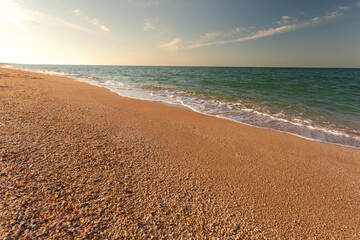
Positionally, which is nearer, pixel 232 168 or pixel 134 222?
pixel 134 222

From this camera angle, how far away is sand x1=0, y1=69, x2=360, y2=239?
1961 millimetres

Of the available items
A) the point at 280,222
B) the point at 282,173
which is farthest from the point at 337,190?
the point at 280,222

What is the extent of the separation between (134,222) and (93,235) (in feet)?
1.52

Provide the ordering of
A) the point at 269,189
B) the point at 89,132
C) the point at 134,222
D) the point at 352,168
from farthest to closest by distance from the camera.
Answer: the point at 89,132
the point at 352,168
the point at 269,189
the point at 134,222

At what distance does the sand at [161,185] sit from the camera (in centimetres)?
196

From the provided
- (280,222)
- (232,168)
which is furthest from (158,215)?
(232,168)

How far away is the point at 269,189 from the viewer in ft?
9.79

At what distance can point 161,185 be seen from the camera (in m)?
2.72

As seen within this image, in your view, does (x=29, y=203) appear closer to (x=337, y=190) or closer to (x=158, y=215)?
(x=158, y=215)

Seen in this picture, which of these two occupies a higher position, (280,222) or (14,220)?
(14,220)

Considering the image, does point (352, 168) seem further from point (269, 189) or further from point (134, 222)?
point (134, 222)

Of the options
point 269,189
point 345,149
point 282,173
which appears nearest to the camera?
point 269,189

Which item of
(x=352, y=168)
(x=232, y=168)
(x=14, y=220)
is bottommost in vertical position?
(x=352, y=168)

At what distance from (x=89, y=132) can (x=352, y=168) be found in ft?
23.4
